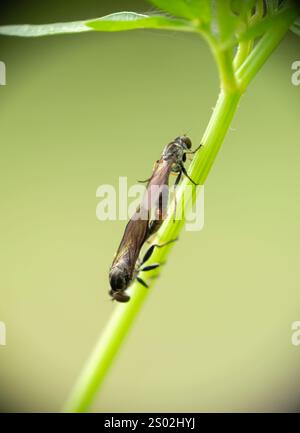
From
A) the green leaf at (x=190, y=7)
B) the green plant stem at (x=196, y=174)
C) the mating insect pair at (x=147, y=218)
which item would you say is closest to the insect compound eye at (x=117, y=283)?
the mating insect pair at (x=147, y=218)

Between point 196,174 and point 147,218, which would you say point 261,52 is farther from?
point 147,218

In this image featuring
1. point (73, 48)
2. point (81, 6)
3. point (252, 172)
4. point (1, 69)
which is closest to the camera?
point (1, 69)

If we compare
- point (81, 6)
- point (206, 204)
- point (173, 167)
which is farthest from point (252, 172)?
point (173, 167)

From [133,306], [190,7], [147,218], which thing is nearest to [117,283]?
[147,218]

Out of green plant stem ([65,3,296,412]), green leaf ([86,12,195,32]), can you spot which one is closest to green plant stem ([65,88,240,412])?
green plant stem ([65,3,296,412])

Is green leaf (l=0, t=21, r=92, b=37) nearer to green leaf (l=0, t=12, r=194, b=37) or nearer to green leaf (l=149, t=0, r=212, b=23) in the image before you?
green leaf (l=0, t=12, r=194, b=37)

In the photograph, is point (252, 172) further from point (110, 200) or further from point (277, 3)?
point (277, 3)
